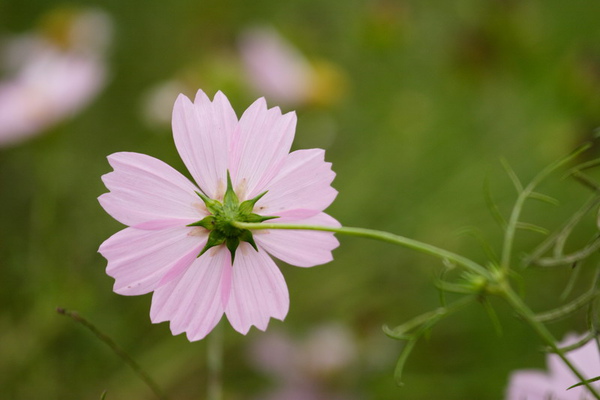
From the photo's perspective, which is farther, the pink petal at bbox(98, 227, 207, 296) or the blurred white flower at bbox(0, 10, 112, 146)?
the blurred white flower at bbox(0, 10, 112, 146)

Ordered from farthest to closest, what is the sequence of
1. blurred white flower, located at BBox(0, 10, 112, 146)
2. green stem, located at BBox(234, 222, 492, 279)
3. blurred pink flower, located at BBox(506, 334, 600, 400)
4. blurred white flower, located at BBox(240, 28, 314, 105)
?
blurred white flower, located at BBox(240, 28, 314, 105)
blurred white flower, located at BBox(0, 10, 112, 146)
blurred pink flower, located at BBox(506, 334, 600, 400)
green stem, located at BBox(234, 222, 492, 279)

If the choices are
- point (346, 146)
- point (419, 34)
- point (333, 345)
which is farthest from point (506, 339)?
point (419, 34)

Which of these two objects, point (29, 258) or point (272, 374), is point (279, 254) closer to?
point (272, 374)

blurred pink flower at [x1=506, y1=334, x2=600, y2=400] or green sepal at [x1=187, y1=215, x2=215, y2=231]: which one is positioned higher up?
green sepal at [x1=187, y1=215, x2=215, y2=231]

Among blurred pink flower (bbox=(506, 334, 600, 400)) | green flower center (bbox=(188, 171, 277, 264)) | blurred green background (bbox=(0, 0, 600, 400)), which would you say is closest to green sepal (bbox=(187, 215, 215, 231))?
green flower center (bbox=(188, 171, 277, 264))

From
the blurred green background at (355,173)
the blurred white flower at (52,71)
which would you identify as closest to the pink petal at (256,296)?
the blurred green background at (355,173)

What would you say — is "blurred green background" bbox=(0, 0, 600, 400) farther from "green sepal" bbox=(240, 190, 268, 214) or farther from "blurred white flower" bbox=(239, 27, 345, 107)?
"green sepal" bbox=(240, 190, 268, 214)

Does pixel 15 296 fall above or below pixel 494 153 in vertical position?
below

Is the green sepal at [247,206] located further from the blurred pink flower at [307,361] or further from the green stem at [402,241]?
the blurred pink flower at [307,361]
